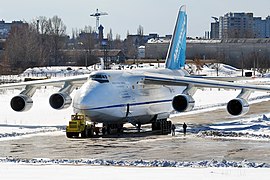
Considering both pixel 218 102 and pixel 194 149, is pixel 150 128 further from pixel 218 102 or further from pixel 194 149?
pixel 218 102

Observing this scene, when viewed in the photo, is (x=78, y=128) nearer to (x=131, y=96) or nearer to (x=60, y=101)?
(x=131, y=96)

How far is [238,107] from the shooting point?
122ft

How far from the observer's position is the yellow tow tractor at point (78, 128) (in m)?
35.8

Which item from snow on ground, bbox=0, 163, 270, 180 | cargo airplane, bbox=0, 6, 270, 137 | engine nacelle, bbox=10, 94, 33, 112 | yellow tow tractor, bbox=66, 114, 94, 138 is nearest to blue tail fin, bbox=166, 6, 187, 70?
cargo airplane, bbox=0, 6, 270, 137

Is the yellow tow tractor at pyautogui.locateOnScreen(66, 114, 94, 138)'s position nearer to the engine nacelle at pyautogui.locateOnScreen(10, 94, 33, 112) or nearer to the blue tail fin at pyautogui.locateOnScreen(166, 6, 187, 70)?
the engine nacelle at pyautogui.locateOnScreen(10, 94, 33, 112)

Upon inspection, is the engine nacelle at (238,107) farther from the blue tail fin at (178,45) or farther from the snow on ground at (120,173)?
the snow on ground at (120,173)

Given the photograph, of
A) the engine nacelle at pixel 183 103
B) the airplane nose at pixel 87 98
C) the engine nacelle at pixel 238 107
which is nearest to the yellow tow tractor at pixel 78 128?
the airplane nose at pixel 87 98

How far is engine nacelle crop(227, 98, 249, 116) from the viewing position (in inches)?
1463

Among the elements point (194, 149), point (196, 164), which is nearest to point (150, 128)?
point (194, 149)

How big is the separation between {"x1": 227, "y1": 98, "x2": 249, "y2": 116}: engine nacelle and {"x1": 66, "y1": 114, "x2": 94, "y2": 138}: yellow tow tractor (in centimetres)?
737

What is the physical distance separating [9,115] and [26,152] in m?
17.5

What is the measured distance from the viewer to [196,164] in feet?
84.1

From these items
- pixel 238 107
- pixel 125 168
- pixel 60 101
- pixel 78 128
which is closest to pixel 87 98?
pixel 78 128

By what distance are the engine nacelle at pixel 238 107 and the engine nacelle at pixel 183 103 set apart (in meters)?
2.04
